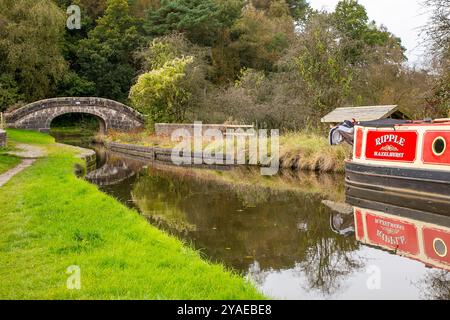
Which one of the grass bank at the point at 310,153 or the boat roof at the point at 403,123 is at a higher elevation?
the boat roof at the point at 403,123

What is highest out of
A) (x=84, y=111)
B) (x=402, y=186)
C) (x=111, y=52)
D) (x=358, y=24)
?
(x=358, y=24)

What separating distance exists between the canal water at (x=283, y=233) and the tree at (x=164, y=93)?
9.90 metres

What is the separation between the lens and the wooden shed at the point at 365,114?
14656 mm

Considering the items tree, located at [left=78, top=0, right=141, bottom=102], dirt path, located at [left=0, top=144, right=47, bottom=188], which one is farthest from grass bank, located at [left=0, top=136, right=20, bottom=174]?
tree, located at [left=78, top=0, right=141, bottom=102]

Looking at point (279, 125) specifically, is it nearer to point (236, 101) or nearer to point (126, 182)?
point (236, 101)

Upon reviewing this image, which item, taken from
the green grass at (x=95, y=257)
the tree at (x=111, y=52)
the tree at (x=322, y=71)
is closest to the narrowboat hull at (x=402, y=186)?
the green grass at (x=95, y=257)

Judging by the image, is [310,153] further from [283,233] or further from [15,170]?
[15,170]

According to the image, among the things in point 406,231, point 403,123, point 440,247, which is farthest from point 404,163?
point 440,247

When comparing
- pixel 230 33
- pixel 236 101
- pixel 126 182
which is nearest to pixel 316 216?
pixel 126 182

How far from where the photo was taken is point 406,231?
7.40m

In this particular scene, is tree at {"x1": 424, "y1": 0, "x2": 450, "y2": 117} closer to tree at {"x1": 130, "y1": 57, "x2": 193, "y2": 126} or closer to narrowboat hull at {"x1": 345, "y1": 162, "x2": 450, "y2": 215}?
narrowboat hull at {"x1": 345, "y1": 162, "x2": 450, "y2": 215}

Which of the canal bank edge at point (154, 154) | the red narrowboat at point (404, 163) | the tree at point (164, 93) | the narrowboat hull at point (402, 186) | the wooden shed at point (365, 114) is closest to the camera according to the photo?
the narrowboat hull at point (402, 186)

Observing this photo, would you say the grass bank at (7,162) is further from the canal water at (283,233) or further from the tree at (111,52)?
the tree at (111,52)

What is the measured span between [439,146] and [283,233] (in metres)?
4.18
